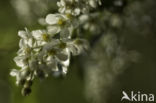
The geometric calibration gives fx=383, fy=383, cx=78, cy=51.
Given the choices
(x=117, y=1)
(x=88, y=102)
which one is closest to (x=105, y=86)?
(x=88, y=102)

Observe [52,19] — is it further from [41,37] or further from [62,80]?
[62,80]

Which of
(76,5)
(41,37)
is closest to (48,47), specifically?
(41,37)

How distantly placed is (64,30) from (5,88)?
Answer: 1066mm

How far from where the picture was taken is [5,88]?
83.4 inches

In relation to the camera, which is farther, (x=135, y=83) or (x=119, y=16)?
(x=135, y=83)

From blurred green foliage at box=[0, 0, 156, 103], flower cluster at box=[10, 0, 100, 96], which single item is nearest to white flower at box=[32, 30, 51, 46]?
flower cluster at box=[10, 0, 100, 96]

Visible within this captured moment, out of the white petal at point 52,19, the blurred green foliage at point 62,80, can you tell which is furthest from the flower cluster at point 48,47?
the blurred green foliage at point 62,80

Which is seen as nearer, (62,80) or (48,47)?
(48,47)

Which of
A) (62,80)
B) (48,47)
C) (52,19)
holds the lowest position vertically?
(48,47)

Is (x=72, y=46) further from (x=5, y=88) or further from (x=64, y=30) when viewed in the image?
(x=5, y=88)

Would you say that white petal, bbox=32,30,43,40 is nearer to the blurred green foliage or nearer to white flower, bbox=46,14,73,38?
white flower, bbox=46,14,73,38

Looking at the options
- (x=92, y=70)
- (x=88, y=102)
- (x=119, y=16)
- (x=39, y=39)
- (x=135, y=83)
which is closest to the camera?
(x=39, y=39)

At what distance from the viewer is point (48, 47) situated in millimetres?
1077

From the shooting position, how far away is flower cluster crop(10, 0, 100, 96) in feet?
3.54
